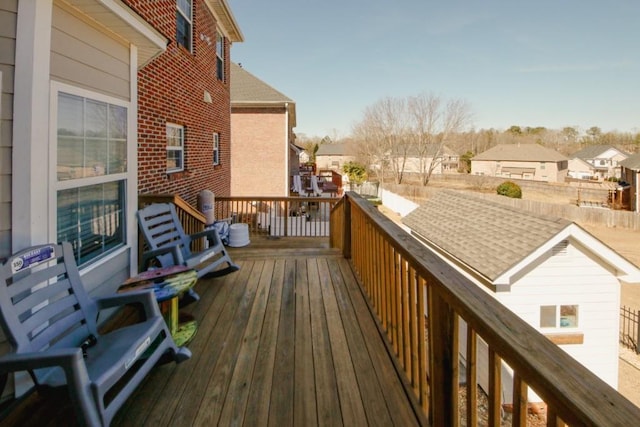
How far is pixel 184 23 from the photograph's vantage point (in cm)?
711

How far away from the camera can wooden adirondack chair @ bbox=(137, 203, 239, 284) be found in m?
3.61

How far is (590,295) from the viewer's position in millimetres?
8188

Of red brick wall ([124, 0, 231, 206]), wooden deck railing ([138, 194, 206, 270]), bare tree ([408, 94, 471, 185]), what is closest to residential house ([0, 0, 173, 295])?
wooden deck railing ([138, 194, 206, 270])

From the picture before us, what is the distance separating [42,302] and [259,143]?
1301 cm

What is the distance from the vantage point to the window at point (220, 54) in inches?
376

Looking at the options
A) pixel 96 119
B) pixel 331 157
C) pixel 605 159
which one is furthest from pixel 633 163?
A: pixel 331 157

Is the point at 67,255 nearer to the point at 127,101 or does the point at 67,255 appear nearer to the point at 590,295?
the point at 127,101

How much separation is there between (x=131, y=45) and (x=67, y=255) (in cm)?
246

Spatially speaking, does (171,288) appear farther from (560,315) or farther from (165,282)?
(560,315)

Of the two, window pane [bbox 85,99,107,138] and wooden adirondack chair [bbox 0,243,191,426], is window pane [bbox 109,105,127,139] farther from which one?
wooden adirondack chair [bbox 0,243,191,426]

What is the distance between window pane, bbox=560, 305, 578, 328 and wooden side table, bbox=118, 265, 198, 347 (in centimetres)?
840

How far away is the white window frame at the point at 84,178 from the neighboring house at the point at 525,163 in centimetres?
5229

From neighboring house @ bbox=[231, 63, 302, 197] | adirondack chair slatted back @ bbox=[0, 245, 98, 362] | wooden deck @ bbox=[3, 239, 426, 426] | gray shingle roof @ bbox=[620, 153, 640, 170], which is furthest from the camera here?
gray shingle roof @ bbox=[620, 153, 640, 170]

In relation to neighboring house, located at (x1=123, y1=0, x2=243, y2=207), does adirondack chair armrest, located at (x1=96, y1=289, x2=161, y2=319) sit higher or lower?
lower
